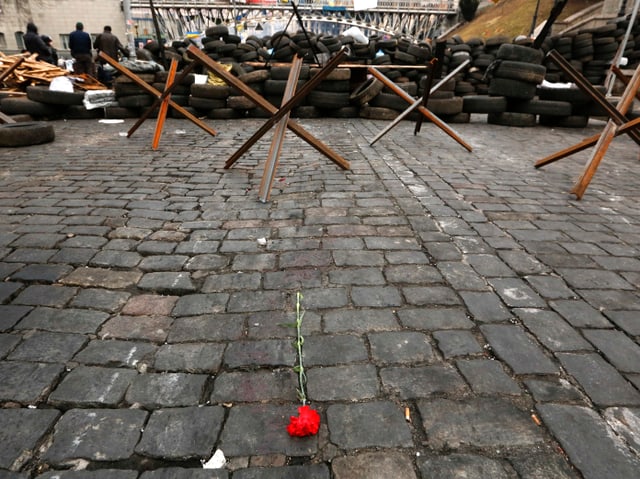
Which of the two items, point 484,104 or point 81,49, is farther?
point 81,49

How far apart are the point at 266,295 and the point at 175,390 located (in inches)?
30.5

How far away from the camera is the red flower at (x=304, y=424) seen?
1.43 meters

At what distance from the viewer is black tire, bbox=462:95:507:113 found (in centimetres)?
873

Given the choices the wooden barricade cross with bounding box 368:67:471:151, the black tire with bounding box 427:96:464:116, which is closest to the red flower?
the wooden barricade cross with bounding box 368:67:471:151

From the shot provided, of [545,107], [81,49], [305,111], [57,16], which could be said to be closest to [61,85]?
[81,49]

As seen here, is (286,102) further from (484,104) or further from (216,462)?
(484,104)

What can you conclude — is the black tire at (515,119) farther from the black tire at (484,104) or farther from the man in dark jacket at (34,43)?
the man in dark jacket at (34,43)

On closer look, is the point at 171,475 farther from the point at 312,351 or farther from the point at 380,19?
the point at 380,19

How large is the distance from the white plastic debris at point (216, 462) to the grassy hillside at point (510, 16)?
33104mm

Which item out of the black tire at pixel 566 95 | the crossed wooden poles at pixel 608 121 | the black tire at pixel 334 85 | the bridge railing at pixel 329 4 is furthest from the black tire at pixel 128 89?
the bridge railing at pixel 329 4

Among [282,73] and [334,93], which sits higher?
[282,73]

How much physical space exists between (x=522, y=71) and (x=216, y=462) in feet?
29.6

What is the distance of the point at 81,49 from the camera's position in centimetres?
1129

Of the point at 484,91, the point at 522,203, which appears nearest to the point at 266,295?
the point at 522,203
